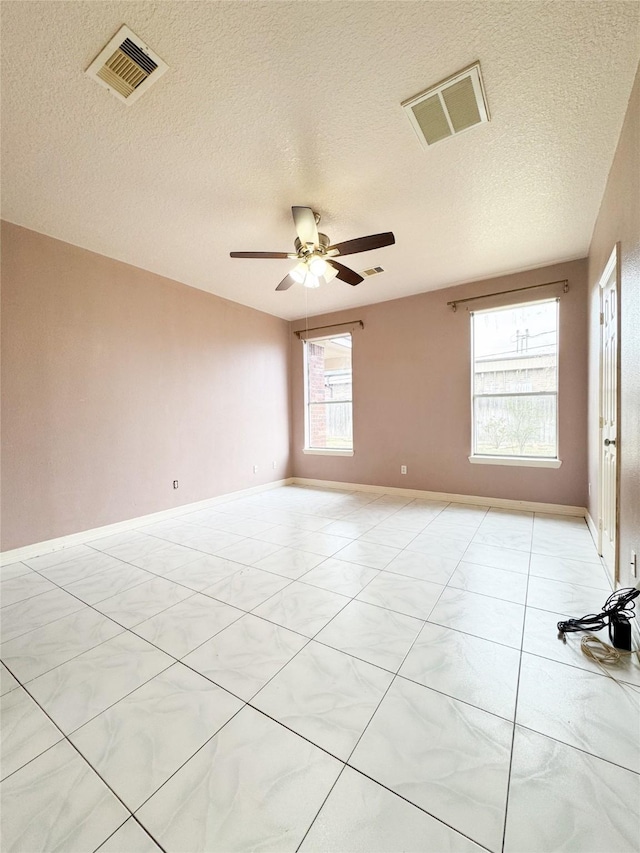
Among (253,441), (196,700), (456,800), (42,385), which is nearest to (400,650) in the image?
(456,800)

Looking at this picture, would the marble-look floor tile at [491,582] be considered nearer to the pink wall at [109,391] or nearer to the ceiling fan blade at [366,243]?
the ceiling fan blade at [366,243]

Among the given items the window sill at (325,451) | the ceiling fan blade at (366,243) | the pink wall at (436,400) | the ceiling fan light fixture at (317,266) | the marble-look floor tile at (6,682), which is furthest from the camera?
the window sill at (325,451)

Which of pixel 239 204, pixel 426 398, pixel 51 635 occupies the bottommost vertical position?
pixel 51 635

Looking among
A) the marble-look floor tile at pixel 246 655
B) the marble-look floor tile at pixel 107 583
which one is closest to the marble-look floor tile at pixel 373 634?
the marble-look floor tile at pixel 246 655

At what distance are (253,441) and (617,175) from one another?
14.9ft

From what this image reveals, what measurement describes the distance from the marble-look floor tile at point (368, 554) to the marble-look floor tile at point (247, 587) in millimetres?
601

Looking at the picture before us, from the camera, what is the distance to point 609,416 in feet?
7.84

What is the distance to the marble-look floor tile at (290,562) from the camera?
2.50 metres

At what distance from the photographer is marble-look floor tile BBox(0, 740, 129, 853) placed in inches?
36.5

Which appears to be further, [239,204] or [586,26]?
[239,204]

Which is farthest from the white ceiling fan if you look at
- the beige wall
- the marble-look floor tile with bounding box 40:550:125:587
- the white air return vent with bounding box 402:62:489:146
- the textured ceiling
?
the marble-look floor tile with bounding box 40:550:125:587

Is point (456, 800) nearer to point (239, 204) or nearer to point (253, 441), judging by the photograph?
point (239, 204)

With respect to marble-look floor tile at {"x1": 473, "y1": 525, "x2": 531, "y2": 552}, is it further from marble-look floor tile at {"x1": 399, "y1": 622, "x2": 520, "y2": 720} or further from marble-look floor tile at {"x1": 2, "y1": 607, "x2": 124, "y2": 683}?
marble-look floor tile at {"x1": 2, "y1": 607, "x2": 124, "y2": 683}

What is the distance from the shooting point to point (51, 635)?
1831mm
